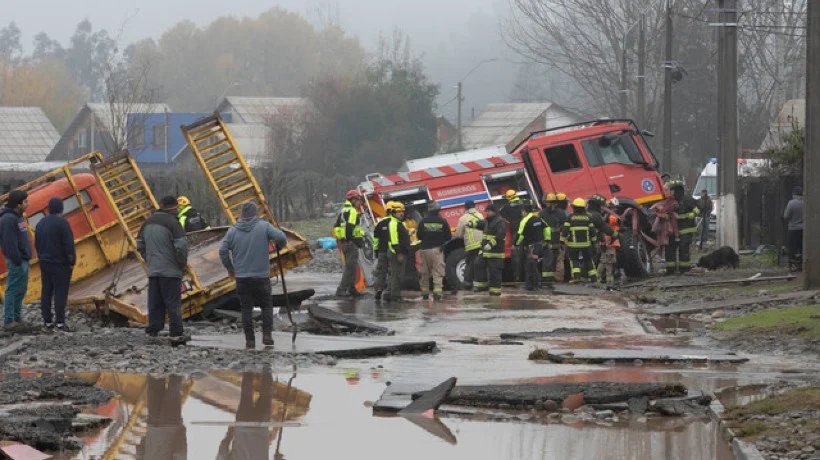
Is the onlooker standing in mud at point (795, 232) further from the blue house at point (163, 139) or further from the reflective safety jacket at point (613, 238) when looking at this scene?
the blue house at point (163, 139)

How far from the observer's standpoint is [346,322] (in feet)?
61.8

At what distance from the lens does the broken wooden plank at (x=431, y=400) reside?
11.9 m

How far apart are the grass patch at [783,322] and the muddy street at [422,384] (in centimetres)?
37

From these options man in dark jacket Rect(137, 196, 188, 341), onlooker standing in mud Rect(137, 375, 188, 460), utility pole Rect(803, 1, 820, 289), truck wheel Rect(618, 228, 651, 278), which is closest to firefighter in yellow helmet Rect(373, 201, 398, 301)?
truck wheel Rect(618, 228, 651, 278)

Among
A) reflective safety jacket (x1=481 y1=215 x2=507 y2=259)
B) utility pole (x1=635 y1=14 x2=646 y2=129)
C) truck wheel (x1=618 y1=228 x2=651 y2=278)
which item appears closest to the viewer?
reflective safety jacket (x1=481 y1=215 x2=507 y2=259)

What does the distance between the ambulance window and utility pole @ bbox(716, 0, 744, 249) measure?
4.89 metres

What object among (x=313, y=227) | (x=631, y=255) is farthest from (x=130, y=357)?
(x=313, y=227)

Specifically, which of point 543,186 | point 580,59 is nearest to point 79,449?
point 543,186

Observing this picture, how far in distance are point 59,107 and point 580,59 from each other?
3036 inches

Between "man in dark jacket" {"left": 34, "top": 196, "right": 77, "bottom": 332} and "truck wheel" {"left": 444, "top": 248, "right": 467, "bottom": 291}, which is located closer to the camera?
"man in dark jacket" {"left": 34, "top": 196, "right": 77, "bottom": 332}

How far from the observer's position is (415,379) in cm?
1382

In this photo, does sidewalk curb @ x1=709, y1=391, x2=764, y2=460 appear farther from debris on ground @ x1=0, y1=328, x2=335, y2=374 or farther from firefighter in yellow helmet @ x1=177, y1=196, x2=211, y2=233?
firefighter in yellow helmet @ x1=177, y1=196, x2=211, y2=233

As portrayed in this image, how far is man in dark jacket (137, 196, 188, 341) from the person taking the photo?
17469mm

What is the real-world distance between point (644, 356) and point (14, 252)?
7.89 meters
